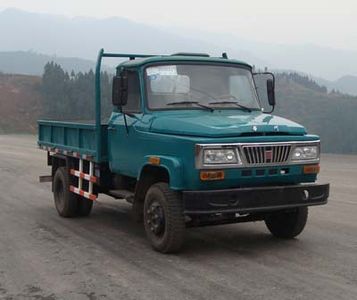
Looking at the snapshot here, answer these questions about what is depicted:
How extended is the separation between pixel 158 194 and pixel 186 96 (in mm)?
1355

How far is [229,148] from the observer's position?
6.11 m

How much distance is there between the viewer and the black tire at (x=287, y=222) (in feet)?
23.7

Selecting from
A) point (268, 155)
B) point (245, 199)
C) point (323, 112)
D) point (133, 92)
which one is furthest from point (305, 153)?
point (323, 112)

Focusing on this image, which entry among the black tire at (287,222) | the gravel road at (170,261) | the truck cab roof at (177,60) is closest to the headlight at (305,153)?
the black tire at (287,222)

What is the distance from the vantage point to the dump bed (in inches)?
320

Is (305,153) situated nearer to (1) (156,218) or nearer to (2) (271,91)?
(2) (271,91)

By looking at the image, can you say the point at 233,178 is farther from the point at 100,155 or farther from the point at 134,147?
the point at 100,155

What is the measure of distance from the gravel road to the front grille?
3.54 feet

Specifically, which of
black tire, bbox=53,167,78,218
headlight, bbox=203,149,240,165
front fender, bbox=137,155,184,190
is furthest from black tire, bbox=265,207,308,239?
black tire, bbox=53,167,78,218

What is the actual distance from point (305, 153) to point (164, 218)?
70.8 inches

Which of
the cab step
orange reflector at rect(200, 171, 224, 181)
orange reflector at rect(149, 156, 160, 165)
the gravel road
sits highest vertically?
orange reflector at rect(149, 156, 160, 165)

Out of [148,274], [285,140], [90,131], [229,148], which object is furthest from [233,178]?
[90,131]

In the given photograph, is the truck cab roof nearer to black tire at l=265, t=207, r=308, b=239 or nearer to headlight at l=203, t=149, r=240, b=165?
headlight at l=203, t=149, r=240, b=165

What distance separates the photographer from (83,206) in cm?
939
